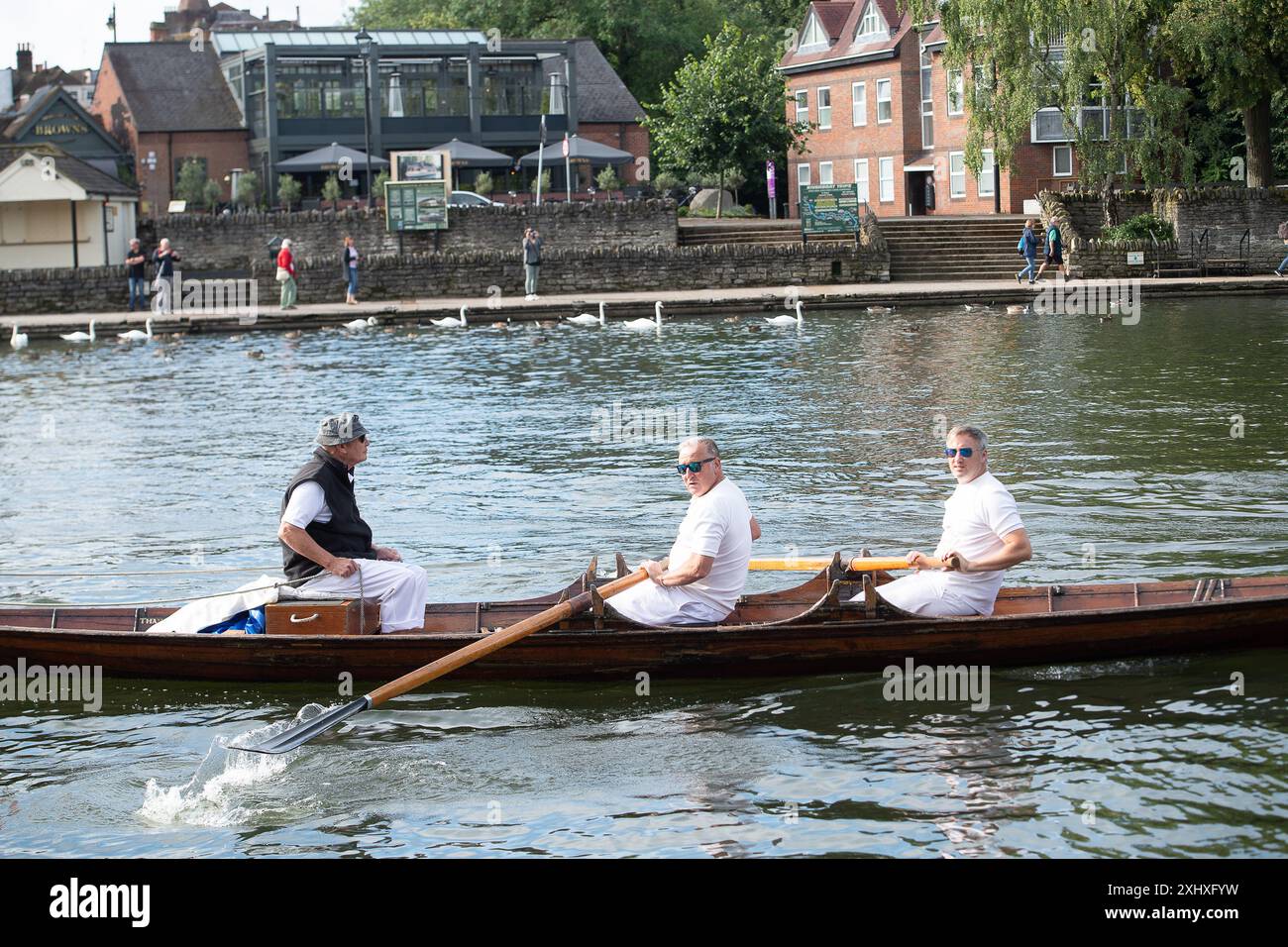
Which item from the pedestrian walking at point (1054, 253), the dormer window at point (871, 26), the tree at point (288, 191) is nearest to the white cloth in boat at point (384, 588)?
the pedestrian walking at point (1054, 253)

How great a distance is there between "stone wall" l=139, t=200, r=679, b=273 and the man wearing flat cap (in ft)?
114

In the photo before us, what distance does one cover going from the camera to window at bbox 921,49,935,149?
55.9m

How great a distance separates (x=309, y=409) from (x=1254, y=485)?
14.5 m

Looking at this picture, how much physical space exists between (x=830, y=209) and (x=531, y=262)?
354 inches

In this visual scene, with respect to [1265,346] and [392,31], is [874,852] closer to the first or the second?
[1265,346]

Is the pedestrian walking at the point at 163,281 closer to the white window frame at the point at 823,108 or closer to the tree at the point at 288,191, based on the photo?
the tree at the point at 288,191

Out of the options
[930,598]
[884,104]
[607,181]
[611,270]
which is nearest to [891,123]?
[884,104]

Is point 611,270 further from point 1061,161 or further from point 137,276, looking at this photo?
point 1061,161

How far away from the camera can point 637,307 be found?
39906mm

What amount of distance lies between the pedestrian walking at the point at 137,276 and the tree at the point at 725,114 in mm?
20210

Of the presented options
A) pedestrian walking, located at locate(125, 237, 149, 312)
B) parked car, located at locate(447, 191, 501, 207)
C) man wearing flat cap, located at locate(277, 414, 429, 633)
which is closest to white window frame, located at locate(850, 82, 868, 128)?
parked car, located at locate(447, 191, 501, 207)

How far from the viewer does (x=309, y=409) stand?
2547cm

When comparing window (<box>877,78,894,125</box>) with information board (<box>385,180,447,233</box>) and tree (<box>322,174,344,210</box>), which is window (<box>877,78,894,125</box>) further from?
tree (<box>322,174,344,210</box>)
